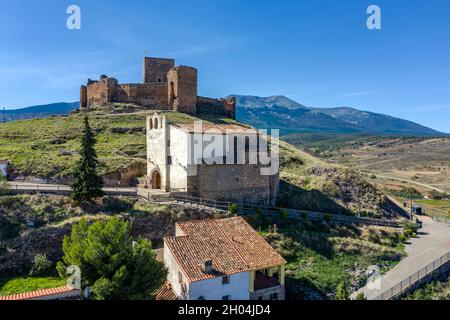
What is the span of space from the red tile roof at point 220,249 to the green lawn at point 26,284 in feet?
19.4

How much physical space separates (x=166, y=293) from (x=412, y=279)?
15.5 metres

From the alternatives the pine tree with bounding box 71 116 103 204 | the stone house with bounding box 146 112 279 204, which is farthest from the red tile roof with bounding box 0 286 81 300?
the stone house with bounding box 146 112 279 204

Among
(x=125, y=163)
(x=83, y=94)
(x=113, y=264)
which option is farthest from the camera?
(x=83, y=94)

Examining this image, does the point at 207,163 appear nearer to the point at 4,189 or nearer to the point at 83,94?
the point at 4,189

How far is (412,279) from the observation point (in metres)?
22.1

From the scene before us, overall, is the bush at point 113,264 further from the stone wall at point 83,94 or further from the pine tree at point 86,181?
the stone wall at point 83,94

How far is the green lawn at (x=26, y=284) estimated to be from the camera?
1688 cm

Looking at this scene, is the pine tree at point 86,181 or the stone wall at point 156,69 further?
the stone wall at point 156,69

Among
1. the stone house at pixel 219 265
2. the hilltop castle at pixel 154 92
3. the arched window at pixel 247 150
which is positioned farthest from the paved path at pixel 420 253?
the hilltop castle at pixel 154 92

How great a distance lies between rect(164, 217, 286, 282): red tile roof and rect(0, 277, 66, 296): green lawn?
5908 millimetres

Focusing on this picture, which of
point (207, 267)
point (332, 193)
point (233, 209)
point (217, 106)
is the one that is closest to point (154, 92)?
point (217, 106)

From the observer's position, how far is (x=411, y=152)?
112062 mm

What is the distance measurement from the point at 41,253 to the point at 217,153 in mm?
13859

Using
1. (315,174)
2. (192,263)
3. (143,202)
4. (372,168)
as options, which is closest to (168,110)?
(315,174)
